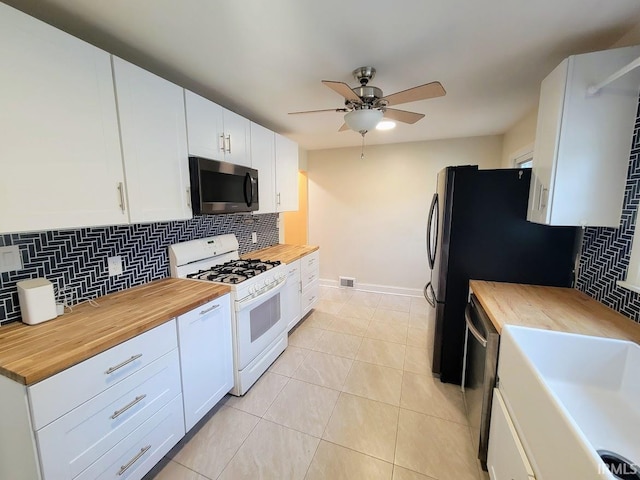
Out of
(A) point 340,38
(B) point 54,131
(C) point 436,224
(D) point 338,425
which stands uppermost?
(A) point 340,38

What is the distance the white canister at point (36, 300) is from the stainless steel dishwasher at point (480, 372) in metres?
2.28

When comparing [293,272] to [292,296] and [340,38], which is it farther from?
[340,38]

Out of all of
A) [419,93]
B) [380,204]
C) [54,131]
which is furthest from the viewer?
[380,204]

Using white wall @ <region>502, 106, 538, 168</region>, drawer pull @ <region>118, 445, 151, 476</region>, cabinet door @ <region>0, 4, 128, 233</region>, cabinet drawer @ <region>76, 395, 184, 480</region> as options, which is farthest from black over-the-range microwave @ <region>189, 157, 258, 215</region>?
white wall @ <region>502, 106, 538, 168</region>

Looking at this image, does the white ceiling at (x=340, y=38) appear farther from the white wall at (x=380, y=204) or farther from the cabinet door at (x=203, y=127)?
the white wall at (x=380, y=204)

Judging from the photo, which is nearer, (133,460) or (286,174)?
(133,460)

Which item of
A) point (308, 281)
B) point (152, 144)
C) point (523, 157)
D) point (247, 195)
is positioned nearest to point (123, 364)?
point (152, 144)

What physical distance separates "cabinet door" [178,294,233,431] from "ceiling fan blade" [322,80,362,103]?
1.55 m

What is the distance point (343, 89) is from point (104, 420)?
84.2 inches

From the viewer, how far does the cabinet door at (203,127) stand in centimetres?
186

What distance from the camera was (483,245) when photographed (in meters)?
2.00

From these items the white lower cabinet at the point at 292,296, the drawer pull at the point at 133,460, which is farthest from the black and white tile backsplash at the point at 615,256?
Answer: the drawer pull at the point at 133,460

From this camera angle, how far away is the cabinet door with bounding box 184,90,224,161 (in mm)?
1859

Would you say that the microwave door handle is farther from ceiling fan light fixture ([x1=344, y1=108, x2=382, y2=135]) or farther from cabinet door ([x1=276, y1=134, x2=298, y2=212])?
ceiling fan light fixture ([x1=344, y1=108, x2=382, y2=135])
